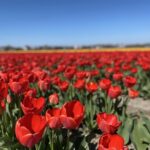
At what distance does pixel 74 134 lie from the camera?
15.0ft

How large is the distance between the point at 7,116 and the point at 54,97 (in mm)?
541

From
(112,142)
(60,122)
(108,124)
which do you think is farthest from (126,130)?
(112,142)

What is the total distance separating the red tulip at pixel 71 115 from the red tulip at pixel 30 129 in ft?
0.80

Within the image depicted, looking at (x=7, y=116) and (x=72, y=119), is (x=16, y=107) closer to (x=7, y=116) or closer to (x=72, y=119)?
(x=7, y=116)

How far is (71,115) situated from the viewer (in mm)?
2510

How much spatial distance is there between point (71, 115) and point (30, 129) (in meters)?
0.45

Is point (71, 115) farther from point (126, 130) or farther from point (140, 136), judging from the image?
point (126, 130)

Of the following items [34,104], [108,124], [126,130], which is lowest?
[126,130]

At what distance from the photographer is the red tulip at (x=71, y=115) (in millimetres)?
2322

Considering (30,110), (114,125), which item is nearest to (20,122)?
(30,110)

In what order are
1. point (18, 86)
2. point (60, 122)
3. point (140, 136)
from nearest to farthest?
point (60, 122) < point (18, 86) < point (140, 136)

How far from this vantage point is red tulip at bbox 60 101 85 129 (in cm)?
232

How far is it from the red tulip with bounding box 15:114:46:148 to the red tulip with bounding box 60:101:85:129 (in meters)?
0.24

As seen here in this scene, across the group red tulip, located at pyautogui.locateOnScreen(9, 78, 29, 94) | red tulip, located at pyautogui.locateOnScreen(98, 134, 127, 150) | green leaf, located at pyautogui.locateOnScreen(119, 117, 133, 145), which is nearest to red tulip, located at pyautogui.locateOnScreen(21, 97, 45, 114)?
red tulip, located at pyautogui.locateOnScreen(98, 134, 127, 150)
